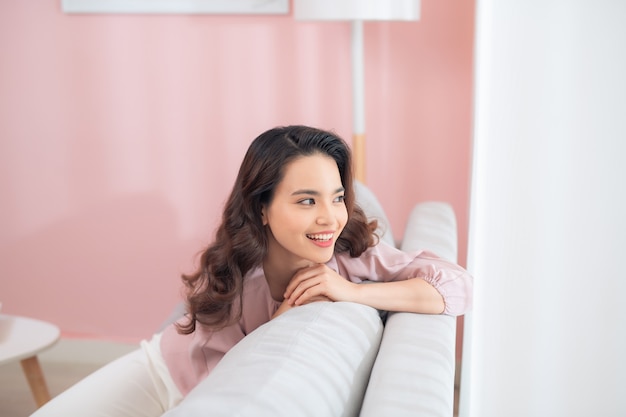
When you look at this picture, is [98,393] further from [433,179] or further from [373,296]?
[433,179]

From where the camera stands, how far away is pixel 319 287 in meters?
1.35

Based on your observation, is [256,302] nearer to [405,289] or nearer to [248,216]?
[248,216]

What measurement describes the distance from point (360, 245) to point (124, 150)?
1765mm

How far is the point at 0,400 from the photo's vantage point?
111 inches

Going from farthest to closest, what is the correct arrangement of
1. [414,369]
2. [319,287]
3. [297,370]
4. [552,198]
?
[319,287] < [414,369] < [297,370] < [552,198]

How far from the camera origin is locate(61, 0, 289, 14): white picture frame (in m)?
2.78

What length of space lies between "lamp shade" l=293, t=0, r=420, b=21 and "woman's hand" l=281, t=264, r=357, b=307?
105 centimetres

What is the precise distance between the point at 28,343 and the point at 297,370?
1566 mm

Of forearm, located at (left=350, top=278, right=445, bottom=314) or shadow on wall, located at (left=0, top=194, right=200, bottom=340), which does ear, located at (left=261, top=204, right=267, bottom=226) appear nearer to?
forearm, located at (left=350, top=278, right=445, bottom=314)

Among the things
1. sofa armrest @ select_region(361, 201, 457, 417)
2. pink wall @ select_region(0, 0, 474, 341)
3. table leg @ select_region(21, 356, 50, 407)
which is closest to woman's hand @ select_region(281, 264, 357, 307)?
sofa armrest @ select_region(361, 201, 457, 417)

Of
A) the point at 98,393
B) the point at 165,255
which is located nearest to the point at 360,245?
the point at 98,393

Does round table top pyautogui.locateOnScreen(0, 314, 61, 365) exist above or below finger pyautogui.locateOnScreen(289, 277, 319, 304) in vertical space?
below

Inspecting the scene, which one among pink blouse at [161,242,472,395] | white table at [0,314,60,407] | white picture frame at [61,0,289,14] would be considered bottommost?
white table at [0,314,60,407]

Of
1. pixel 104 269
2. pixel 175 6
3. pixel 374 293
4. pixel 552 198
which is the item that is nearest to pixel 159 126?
pixel 175 6
